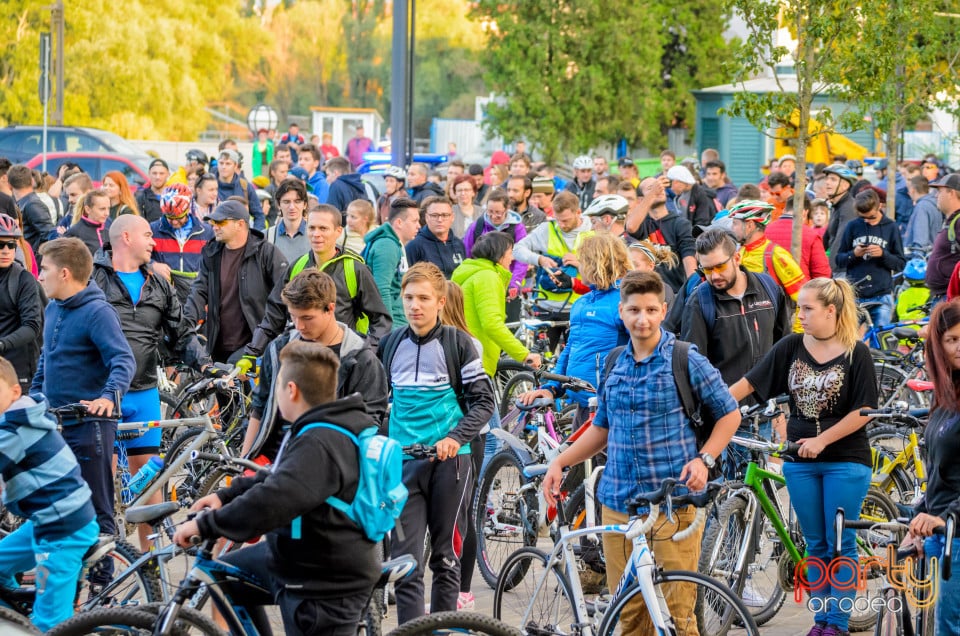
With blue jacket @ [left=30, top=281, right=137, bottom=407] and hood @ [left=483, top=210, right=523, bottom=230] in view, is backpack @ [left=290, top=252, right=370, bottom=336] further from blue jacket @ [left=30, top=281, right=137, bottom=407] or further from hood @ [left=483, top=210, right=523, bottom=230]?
hood @ [left=483, top=210, right=523, bottom=230]

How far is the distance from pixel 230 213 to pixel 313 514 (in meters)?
5.16

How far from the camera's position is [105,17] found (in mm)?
45438

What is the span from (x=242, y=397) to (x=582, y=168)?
1224 centimetres

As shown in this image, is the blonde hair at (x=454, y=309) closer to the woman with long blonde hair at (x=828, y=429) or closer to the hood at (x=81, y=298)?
the woman with long blonde hair at (x=828, y=429)

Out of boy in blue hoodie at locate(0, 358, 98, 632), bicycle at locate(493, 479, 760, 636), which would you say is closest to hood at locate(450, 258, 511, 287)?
bicycle at locate(493, 479, 760, 636)

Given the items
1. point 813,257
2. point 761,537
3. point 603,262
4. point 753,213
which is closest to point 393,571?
point 761,537

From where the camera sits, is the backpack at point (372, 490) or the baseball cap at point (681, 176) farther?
the baseball cap at point (681, 176)

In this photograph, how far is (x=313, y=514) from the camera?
4.92 metres

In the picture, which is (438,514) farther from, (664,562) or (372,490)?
(372,490)

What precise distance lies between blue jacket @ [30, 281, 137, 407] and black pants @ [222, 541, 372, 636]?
2542mm

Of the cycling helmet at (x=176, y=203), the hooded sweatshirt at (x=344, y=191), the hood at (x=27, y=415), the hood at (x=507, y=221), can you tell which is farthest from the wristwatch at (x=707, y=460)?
the hooded sweatshirt at (x=344, y=191)

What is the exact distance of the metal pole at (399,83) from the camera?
17.1 metres

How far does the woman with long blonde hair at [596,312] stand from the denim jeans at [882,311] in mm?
5909

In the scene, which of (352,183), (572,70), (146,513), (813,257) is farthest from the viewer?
(572,70)
